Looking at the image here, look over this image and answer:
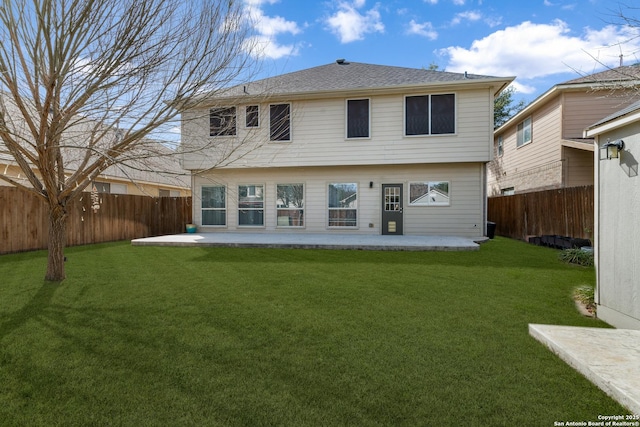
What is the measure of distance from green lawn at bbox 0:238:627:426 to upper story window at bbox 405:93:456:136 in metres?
→ 6.24

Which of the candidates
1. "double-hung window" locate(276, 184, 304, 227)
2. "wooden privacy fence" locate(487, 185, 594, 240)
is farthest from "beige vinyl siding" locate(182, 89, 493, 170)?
"wooden privacy fence" locate(487, 185, 594, 240)

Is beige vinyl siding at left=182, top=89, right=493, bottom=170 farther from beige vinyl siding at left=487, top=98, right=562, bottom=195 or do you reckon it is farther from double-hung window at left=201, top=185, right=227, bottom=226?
beige vinyl siding at left=487, top=98, right=562, bottom=195

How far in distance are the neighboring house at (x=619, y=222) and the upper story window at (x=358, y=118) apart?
7706 millimetres

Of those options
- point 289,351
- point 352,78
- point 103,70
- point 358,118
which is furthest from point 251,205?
point 289,351

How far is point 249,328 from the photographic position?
3.37 metres

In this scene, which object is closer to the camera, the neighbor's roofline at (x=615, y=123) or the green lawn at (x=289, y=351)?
the green lawn at (x=289, y=351)

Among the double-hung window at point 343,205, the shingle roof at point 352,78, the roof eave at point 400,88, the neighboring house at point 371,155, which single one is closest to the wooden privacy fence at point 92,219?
the neighboring house at point 371,155

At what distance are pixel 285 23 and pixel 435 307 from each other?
A: 5.20 meters

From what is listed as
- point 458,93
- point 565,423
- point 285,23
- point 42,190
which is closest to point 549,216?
point 458,93

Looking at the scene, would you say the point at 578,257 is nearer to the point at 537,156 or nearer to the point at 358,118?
the point at 358,118

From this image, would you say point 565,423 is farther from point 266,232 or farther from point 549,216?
point 266,232

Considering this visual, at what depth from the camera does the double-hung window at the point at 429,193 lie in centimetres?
1115

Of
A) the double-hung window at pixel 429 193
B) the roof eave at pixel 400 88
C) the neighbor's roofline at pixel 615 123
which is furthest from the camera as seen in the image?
the double-hung window at pixel 429 193

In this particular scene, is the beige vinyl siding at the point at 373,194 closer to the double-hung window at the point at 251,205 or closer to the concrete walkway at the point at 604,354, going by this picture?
the double-hung window at the point at 251,205
